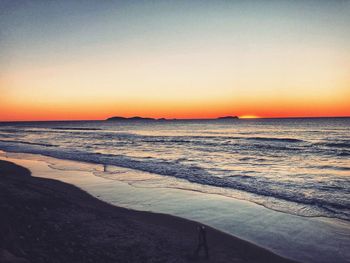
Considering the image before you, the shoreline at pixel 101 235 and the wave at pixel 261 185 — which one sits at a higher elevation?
the shoreline at pixel 101 235

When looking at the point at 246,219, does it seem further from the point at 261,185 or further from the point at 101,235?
the point at 261,185

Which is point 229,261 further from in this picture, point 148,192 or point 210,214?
point 148,192

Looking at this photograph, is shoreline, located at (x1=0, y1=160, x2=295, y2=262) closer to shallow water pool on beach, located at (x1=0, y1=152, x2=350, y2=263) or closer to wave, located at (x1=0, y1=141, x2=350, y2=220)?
shallow water pool on beach, located at (x1=0, y1=152, x2=350, y2=263)

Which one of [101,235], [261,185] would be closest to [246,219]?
[101,235]

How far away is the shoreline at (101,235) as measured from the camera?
6.11 metres

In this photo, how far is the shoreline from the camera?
20.0 feet

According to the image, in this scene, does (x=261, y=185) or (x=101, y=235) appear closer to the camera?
(x=101, y=235)

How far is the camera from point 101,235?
24.3 feet

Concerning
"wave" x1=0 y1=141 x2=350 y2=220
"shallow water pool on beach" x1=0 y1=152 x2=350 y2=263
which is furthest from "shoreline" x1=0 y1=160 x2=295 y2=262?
"wave" x1=0 y1=141 x2=350 y2=220

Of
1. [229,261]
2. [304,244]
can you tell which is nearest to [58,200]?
[229,261]

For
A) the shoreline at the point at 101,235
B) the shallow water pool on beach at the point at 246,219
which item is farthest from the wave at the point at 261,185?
the shoreline at the point at 101,235

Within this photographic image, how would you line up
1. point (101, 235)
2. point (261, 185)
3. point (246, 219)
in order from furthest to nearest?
point (261, 185)
point (246, 219)
point (101, 235)

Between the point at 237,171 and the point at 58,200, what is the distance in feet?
38.9

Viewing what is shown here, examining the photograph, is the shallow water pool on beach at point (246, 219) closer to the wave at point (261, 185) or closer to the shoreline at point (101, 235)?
the shoreline at point (101, 235)
